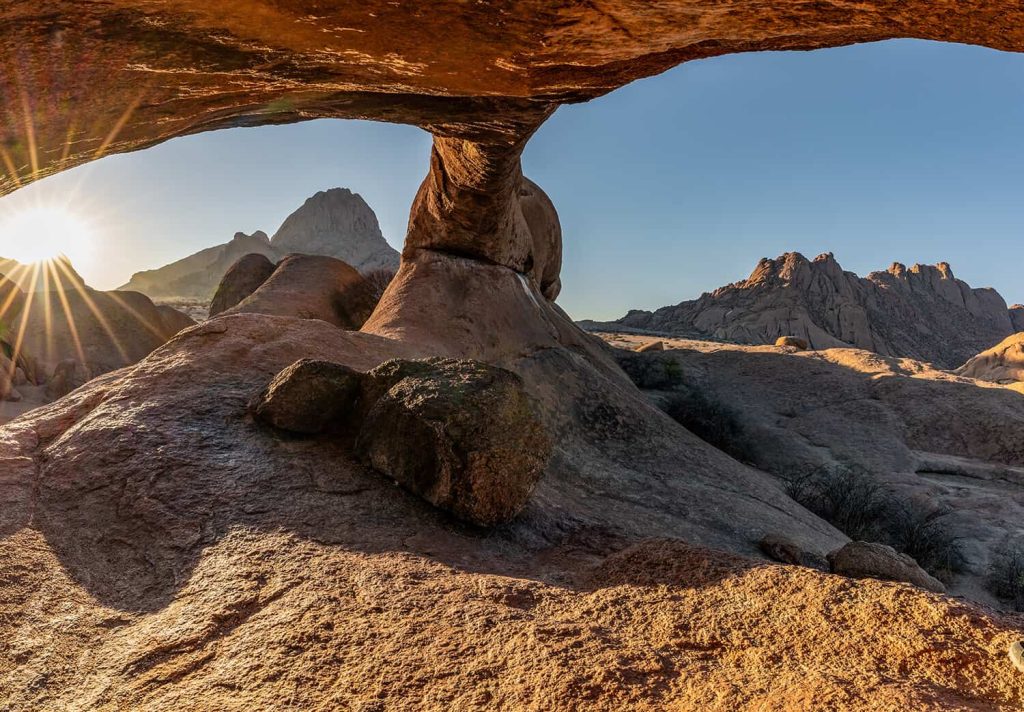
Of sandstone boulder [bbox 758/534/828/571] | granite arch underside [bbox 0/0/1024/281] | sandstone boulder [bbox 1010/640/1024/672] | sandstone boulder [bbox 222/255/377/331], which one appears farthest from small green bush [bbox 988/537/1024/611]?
sandstone boulder [bbox 222/255/377/331]

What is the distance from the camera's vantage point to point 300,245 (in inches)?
2869

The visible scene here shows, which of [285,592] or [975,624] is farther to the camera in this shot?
[285,592]

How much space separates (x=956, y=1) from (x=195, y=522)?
12.6ft

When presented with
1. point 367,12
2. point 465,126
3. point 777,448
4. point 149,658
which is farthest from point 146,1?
point 777,448

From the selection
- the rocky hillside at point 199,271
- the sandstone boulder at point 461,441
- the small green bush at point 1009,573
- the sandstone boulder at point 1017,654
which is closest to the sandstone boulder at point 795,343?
the small green bush at point 1009,573

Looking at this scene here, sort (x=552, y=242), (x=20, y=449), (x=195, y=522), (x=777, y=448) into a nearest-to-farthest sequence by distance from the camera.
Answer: (x=195, y=522) → (x=20, y=449) → (x=777, y=448) → (x=552, y=242)

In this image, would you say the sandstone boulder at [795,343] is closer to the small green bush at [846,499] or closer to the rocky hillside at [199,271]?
the small green bush at [846,499]

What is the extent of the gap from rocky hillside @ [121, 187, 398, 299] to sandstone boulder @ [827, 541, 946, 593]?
6729 cm

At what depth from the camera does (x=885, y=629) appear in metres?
2.00

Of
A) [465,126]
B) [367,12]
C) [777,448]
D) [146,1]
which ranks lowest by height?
[777,448]

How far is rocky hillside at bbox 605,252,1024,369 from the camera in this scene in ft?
112

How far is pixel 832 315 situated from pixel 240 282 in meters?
34.3

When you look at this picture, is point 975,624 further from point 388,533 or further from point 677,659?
point 388,533

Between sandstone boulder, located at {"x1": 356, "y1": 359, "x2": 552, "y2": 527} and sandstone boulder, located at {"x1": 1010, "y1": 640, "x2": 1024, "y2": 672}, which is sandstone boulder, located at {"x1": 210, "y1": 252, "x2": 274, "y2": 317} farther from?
A: sandstone boulder, located at {"x1": 1010, "y1": 640, "x2": 1024, "y2": 672}
